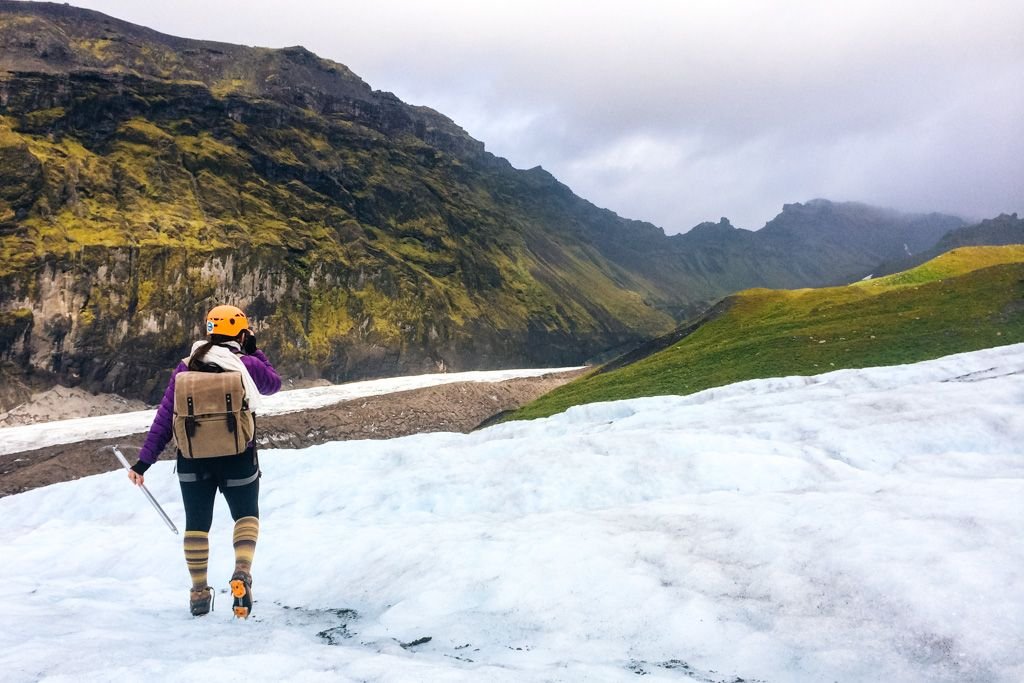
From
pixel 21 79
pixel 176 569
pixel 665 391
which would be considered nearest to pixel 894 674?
pixel 176 569

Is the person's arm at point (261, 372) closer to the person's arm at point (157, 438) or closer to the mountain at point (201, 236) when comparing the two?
the person's arm at point (157, 438)

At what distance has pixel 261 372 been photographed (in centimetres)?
823

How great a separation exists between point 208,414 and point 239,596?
7.91ft

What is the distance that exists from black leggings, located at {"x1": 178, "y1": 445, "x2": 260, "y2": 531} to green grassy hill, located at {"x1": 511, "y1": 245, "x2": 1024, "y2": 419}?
26.6 meters

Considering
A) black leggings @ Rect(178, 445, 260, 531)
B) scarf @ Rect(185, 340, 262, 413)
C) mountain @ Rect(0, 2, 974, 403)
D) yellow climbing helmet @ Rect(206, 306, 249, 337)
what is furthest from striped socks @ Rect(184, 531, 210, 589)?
mountain @ Rect(0, 2, 974, 403)

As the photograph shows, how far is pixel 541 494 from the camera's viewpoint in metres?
12.8

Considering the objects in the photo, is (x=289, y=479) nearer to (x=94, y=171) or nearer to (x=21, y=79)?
(x=94, y=171)

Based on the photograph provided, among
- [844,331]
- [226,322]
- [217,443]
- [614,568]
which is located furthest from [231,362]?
[844,331]

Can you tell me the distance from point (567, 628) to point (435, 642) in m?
1.58

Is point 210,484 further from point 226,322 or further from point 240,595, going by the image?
point 226,322

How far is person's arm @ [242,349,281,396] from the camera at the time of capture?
8094 mm

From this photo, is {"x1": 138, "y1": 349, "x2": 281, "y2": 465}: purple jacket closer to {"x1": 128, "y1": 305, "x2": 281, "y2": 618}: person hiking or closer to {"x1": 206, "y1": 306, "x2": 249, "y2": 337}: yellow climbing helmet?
{"x1": 128, "y1": 305, "x2": 281, "y2": 618}: person hiking

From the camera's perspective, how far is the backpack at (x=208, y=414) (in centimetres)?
738

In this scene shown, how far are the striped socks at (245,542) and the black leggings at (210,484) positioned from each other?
120 millimetres
